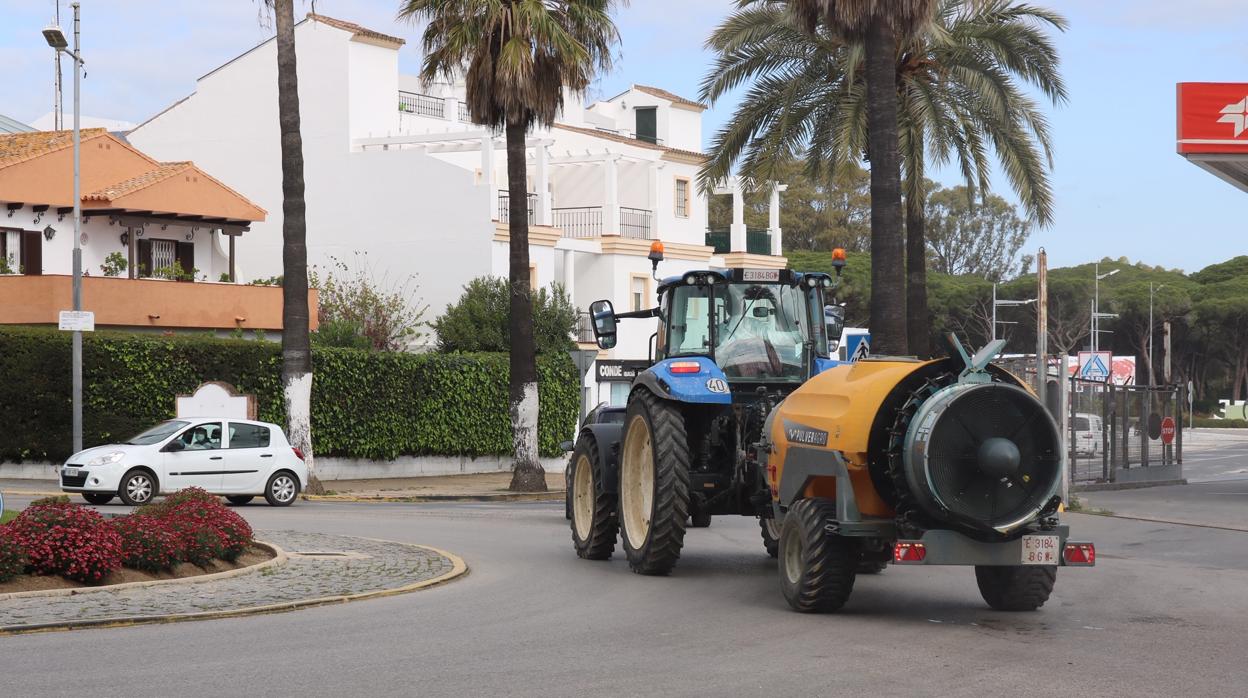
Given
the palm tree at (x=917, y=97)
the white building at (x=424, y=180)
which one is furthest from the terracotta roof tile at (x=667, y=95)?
the palm tree at (x=917, y=97)

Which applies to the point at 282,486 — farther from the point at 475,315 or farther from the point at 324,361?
the point at 475,315

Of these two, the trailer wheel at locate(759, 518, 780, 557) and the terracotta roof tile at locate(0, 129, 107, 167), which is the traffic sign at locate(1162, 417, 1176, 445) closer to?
the trailer wheel at locate(759, 518, 780, 557)

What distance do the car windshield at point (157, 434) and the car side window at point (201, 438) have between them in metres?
0.23

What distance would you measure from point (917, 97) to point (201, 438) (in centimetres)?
1514

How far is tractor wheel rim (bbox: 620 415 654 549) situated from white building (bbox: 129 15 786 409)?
3255 cm

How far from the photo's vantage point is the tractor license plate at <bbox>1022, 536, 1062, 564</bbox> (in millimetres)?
11773

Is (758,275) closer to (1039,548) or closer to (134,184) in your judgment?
(1039,548)

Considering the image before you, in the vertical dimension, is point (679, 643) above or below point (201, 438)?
below

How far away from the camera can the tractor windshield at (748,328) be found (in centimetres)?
1568

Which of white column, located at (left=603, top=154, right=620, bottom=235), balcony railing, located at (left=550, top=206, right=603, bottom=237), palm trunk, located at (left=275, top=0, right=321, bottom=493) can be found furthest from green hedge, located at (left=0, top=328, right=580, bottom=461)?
balcony railing, located at (left=550, top=206, right=603, bottom=237)

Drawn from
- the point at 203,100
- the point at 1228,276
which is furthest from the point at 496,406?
the point at 1228,276

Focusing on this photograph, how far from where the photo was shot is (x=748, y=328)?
1591cm

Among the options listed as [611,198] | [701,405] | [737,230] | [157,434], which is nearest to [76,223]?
[157,434]

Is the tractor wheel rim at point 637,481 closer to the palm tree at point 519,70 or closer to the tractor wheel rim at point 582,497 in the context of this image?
the tractor wheel rim at point 582,497
